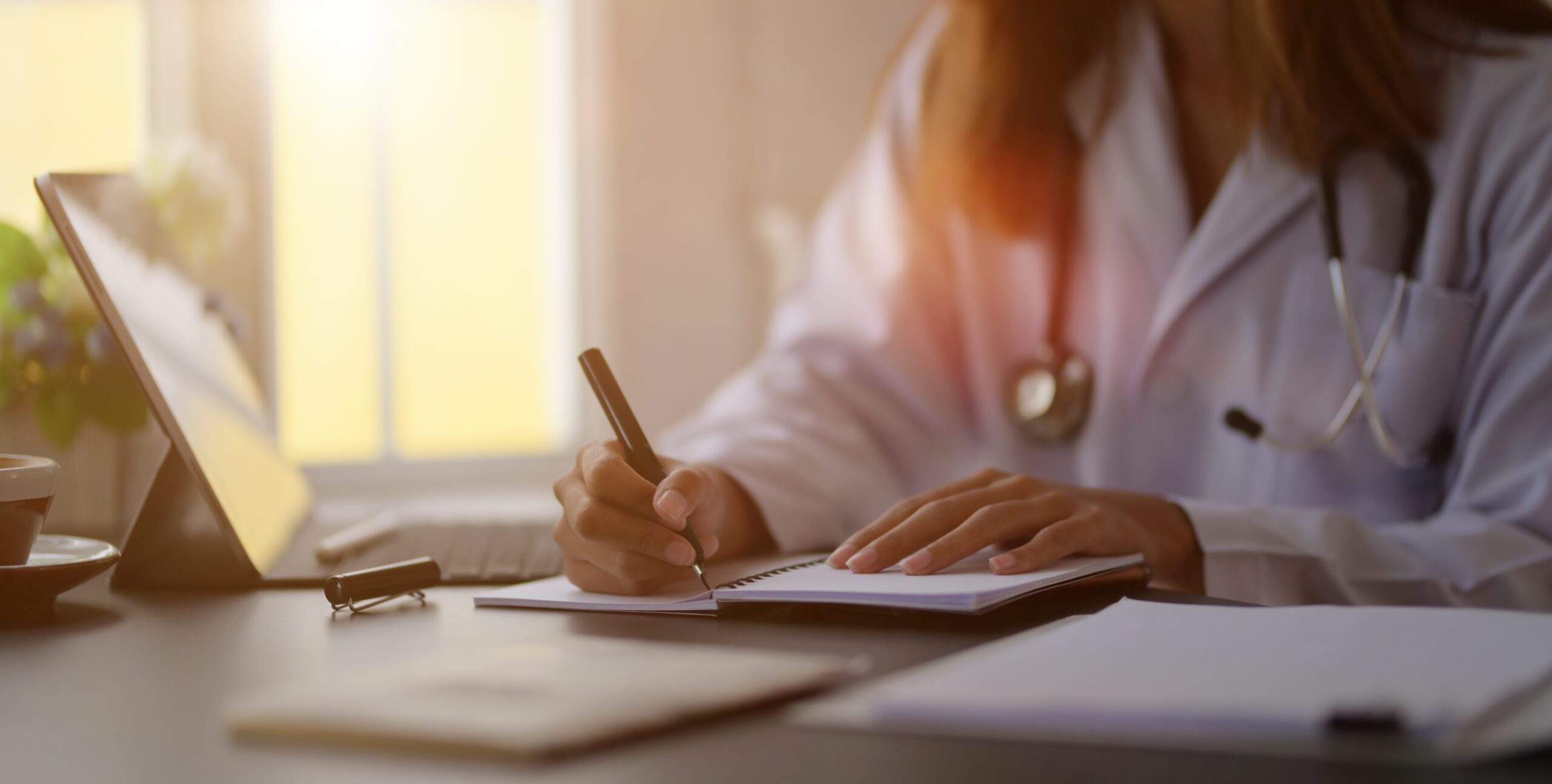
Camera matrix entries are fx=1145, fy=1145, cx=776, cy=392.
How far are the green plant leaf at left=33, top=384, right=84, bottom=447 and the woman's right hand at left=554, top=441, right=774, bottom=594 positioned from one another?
0.61 metres

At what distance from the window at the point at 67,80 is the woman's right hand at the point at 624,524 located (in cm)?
271

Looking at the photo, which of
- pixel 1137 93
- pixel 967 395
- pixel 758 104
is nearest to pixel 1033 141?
pixel 1137 93

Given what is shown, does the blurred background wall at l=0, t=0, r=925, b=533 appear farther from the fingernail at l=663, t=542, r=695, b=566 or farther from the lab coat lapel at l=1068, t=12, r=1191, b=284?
the fingernail at l=663, t=542, r=695, b=566

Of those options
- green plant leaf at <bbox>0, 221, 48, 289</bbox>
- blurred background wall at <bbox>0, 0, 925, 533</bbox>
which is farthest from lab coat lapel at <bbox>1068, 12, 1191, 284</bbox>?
blurred background wall at <bbox>0, 0, 925, 533</bbox>

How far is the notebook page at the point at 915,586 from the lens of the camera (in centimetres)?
55

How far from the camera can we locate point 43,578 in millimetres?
614

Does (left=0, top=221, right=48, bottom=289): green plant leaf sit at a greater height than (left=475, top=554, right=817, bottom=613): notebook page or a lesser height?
greater

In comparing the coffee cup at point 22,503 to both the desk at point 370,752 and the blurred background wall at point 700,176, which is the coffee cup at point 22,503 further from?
the blurred background wall at point 700,176

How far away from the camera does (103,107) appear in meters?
2.90

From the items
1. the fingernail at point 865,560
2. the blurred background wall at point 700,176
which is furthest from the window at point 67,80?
the fingernail at point 865,560

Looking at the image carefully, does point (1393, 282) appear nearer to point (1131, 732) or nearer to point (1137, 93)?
→ point (1137, 93)

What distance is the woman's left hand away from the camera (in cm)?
65

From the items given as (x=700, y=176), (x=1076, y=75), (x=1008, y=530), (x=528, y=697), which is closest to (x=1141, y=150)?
(x=1076, y=75)

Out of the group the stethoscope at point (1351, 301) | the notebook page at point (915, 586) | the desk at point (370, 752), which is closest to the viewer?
the desk at point (370, 752)
